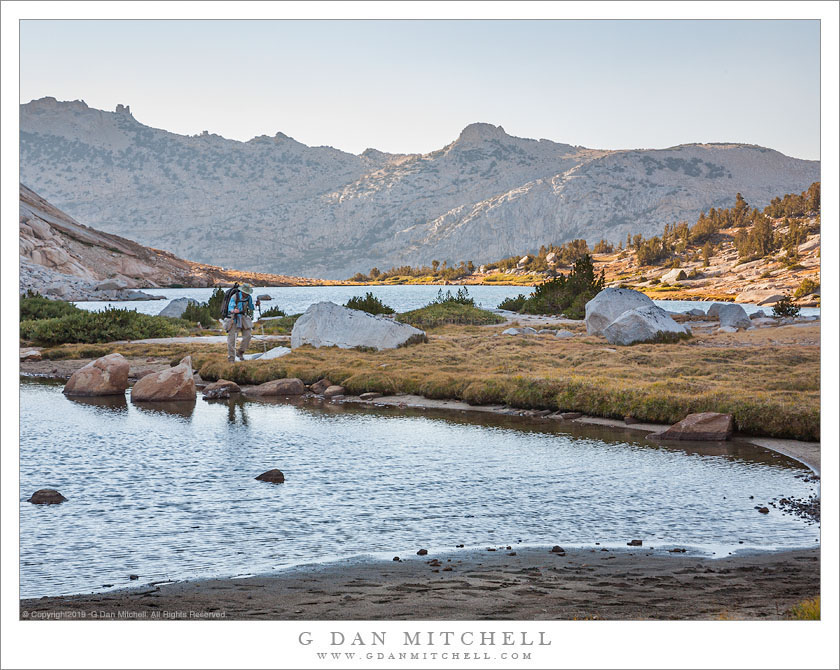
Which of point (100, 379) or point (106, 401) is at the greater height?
point (100, 379)

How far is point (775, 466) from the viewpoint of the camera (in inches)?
541

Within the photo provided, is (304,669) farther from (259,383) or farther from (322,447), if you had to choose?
(259,383)

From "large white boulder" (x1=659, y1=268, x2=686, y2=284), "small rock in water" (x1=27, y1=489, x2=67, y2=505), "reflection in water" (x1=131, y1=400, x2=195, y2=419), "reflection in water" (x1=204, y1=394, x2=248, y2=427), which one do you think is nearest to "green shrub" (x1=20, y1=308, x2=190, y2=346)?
"reflection in water" (x1=131, y1=400, x2=195, y2=419)

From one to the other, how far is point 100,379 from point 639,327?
17132mm

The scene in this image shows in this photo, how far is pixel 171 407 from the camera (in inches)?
811

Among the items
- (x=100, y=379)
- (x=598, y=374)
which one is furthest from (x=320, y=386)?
(x=598, y=374)

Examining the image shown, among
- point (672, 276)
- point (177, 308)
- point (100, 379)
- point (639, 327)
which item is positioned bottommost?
point (100, 379)

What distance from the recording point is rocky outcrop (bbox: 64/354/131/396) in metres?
21.6

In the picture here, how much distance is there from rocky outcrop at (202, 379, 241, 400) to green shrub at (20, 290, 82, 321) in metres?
9.30

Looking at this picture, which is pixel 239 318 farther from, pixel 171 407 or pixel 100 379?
pixel 171 407

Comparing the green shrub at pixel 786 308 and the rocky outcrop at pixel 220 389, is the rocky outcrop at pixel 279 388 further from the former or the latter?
the green shrub at pixel 786 308

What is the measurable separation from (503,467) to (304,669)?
7843 millimetres

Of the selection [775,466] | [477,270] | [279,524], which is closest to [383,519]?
[279,524]

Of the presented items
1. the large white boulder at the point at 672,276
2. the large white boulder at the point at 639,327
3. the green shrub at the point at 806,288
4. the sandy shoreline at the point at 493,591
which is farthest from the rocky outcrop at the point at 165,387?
the large white boulder at the point at 672,276
